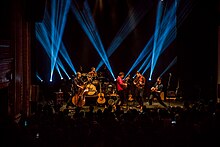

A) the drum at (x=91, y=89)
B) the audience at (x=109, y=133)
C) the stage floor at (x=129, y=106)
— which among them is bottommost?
the stage floor at (x=129, y=106)

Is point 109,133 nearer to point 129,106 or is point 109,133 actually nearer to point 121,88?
point 121,88

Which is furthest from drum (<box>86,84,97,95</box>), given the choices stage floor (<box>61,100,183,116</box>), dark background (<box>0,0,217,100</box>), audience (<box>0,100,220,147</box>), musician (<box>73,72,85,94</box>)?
audience (<box>0,100,220,147</box>)

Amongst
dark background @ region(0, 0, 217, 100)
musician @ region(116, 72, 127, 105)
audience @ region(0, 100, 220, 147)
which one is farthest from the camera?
dark background @ region(0, 0, 217, 100)

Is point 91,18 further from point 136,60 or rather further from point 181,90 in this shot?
point 181,90

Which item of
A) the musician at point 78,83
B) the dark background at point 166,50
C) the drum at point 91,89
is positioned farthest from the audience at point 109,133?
the dark background at point 166,50

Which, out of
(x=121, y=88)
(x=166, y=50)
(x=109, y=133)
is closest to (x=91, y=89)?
(x=121, y=88)

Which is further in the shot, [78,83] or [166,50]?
[166,50]

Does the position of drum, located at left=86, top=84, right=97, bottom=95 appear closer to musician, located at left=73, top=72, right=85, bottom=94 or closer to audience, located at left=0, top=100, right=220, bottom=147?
musician, located at left=73, top=72, right=85, bottom=94

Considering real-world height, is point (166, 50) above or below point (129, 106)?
above

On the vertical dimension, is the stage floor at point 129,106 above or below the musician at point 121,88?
below

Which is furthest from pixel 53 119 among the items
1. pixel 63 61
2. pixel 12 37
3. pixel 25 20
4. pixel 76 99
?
pixel 63 61

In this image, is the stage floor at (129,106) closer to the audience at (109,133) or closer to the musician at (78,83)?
the musician at (78,83)

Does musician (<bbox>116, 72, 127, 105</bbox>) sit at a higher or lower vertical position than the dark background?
lower

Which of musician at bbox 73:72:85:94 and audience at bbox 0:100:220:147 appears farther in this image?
musician at bbox 73:72:85:94
